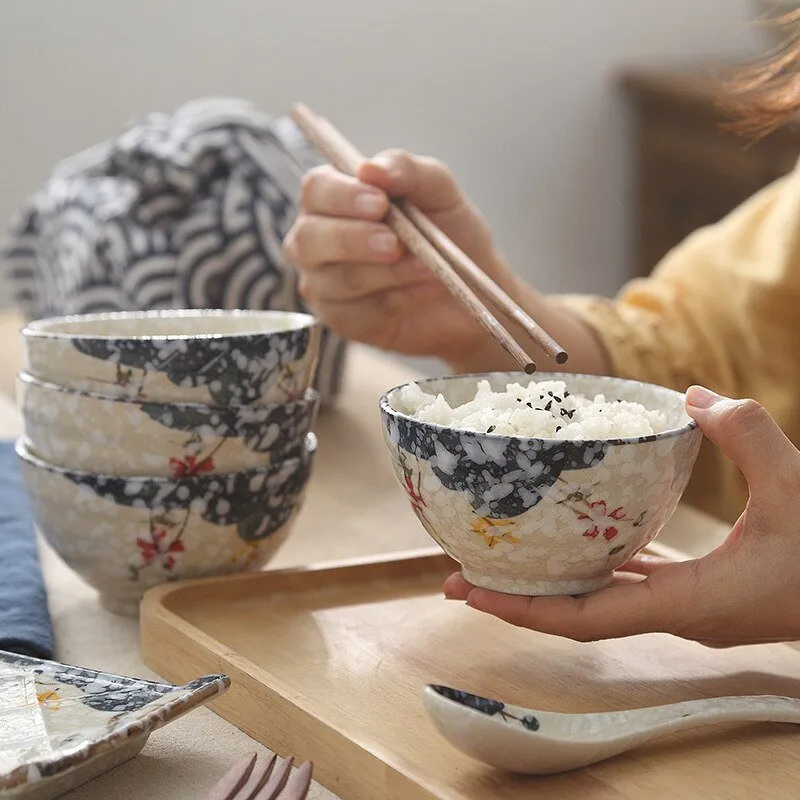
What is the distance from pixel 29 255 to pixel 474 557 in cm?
112

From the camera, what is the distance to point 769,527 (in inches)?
24.5

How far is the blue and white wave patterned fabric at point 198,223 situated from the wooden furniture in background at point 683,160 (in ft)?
5.80

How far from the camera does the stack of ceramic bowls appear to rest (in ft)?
2.41

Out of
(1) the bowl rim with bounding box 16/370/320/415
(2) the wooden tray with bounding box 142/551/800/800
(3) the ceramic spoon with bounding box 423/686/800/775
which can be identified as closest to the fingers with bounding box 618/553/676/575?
(2) the wooden tray with bounding box 142/551/800/800

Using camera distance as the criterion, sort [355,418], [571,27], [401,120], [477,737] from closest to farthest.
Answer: [477,737]
[355,418]
[401,120]
[571,27]

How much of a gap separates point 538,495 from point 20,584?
0.38m

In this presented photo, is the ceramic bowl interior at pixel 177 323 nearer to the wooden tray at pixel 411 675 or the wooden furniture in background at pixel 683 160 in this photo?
the wooden tray at pixel 411 675

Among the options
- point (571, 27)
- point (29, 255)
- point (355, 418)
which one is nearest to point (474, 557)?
point (355, 418)

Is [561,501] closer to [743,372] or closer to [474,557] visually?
[474,557]

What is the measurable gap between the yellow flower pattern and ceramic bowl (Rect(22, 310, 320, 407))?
0.21 metres

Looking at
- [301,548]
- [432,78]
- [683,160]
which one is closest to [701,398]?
[301,548]

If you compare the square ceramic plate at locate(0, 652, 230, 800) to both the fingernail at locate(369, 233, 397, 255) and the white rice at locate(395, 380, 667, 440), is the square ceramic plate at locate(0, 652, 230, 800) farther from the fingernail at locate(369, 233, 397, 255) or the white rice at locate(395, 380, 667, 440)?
the fingernail at locate(369, 233, 397, 255)

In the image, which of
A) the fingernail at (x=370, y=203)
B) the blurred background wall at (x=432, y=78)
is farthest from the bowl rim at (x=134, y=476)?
the blurred background wall at (x=432, y=78)

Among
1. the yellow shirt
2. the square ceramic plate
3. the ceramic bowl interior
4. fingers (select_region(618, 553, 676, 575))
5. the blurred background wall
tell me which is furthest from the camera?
the blurred background wall
